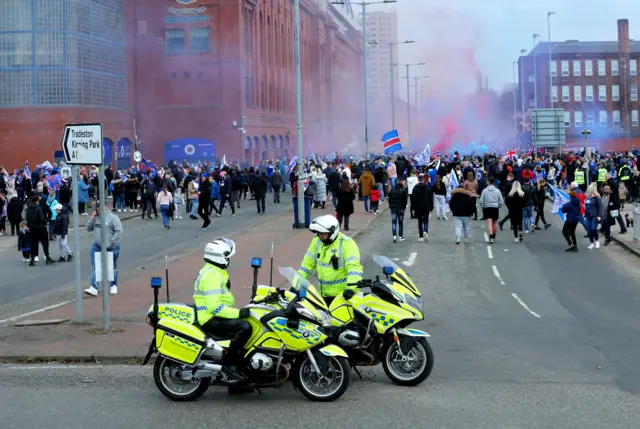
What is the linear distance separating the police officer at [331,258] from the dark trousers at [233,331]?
1.40m

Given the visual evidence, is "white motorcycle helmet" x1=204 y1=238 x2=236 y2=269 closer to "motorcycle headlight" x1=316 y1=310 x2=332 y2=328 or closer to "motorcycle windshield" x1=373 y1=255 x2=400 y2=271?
"motorcycle headlight" x1=316 y1=310 x2=332 y2=328

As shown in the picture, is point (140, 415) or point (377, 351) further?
point (377, 351)

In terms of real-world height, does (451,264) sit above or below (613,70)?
below

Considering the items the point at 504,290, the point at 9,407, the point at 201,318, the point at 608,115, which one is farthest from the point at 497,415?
the point at 608,115

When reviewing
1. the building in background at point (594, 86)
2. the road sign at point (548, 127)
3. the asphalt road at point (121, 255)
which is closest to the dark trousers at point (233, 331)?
the asphalt road at point (121, 255)

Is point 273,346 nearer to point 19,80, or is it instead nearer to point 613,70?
point 19,80

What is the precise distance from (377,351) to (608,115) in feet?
354

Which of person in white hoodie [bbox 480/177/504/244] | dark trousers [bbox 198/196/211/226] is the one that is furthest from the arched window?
person in white hoodie [bbox 480/177/504/244]

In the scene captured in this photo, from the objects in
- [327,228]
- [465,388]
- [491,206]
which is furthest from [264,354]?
[491,206]

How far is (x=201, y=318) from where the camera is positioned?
359 inches

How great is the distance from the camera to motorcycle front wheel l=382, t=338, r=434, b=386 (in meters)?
9.50

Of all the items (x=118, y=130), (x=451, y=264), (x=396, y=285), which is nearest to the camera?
(x=396, y=285)

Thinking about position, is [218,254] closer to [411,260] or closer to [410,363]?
[410,363]

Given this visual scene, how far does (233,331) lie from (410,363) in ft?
5.88
